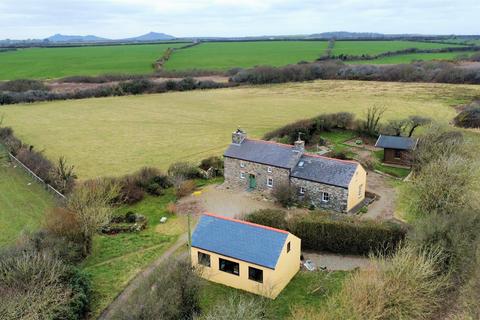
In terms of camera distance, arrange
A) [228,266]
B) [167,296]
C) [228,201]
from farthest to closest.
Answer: [228,201] < [228,266] < [167,296]

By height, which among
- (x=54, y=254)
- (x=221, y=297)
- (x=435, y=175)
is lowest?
(x=221, y=297)

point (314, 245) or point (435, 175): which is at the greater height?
point (435, 175)

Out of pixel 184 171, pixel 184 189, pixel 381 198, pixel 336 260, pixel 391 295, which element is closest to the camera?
pixel 391 295

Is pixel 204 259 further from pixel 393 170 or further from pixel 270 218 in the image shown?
pixel 393 170

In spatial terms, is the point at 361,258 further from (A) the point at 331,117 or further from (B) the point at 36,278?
(A) the point at 331,117

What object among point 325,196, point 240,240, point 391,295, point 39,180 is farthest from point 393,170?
point 39,180

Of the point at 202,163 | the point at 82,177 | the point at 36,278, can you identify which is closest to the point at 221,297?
the point at 36,278
